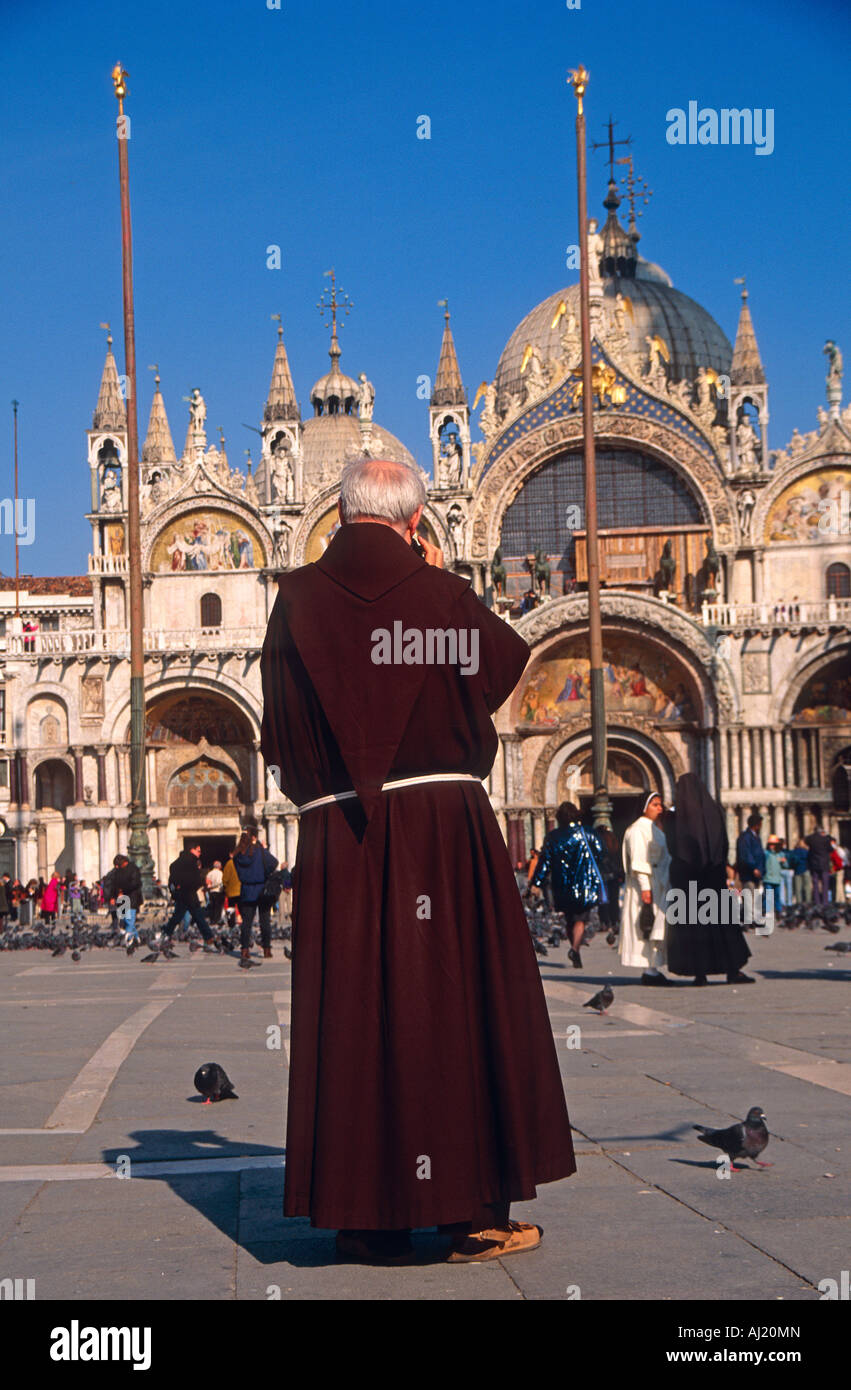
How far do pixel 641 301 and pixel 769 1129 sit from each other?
135ft

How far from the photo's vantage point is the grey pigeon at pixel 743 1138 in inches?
196

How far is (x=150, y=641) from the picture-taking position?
35906 mm

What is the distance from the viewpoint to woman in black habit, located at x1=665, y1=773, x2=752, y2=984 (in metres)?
11.8

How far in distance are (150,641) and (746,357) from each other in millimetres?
14810

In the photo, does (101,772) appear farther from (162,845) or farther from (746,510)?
(746,510)

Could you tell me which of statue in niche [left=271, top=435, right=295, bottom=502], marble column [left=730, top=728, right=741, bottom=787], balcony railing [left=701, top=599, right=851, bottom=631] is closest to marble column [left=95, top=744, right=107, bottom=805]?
statue in niche [left=271, top=435, right=295, bottom=502]

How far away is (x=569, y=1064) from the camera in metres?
7.62

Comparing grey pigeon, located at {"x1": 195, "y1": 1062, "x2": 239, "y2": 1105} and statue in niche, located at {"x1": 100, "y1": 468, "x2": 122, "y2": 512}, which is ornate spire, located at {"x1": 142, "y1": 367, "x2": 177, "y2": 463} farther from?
grey pigeon, located at {"x1": 195, "y1": 1062, "x2": 239, "y2": 1105}

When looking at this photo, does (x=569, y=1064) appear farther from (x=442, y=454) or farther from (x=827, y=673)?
(x=442, y=454)

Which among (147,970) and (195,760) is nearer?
(147,970)

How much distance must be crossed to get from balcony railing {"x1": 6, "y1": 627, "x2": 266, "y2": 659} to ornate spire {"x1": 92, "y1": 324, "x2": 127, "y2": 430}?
16.9 ft

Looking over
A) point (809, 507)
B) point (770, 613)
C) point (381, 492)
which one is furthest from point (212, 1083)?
point (809, 507)
